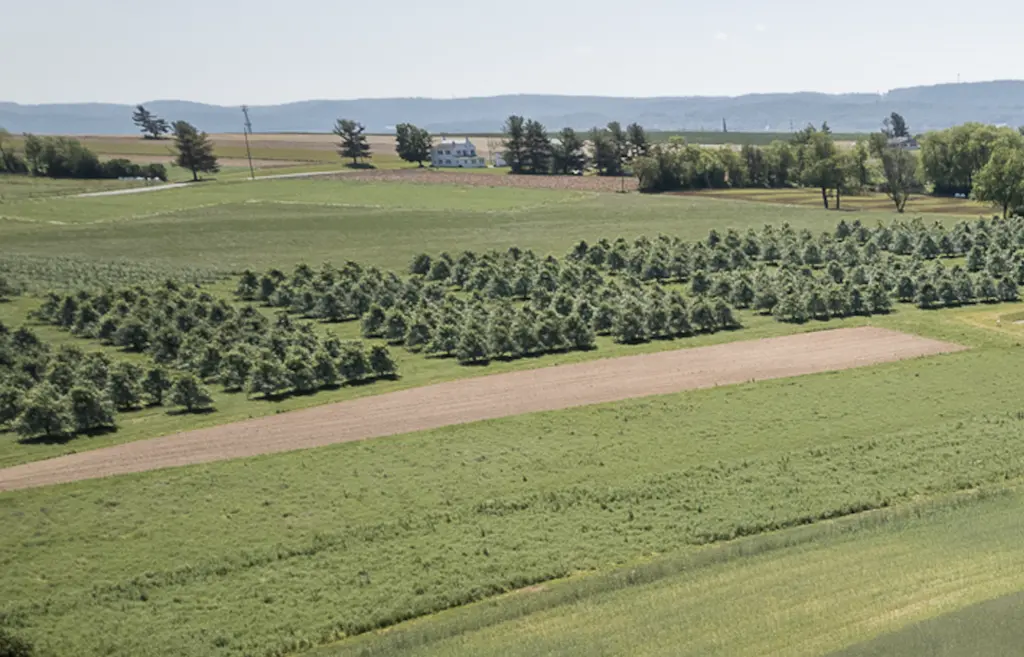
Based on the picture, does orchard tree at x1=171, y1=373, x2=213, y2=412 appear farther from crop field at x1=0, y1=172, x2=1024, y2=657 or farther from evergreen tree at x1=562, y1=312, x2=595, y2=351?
evergreen tree at x1=562, y1=312, x2=595, y2=351

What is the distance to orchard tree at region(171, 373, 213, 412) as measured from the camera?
44.3 metres

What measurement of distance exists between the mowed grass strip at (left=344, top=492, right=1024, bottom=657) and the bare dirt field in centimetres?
14061

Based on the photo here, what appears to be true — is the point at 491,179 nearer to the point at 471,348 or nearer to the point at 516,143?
the point at 516,143

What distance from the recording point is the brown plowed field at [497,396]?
3750 centimetres

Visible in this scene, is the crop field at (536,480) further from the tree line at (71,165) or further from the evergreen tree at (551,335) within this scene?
the tree line at (71,165)

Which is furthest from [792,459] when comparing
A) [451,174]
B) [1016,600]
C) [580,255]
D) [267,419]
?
[451,174]

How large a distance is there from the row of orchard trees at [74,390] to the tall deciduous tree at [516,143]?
493 ft

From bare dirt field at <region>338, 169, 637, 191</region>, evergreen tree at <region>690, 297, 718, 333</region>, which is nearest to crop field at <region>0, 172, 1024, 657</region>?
evergreen tree at <region>690, 297, 718, 333</region>

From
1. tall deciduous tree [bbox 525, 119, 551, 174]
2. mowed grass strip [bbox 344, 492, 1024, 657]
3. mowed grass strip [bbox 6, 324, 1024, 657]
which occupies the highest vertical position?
tall deciduous tree [bbox 525, 119, 551, 174]

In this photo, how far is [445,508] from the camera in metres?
32.0

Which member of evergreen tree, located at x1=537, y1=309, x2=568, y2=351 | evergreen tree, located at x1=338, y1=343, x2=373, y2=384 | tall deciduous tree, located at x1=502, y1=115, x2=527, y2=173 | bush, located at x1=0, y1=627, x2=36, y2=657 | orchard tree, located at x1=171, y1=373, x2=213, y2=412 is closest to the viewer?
bush, located at x1=0, y1=627, x2=36, y2=657

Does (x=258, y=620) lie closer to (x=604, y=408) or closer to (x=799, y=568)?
(x=799, y=568)

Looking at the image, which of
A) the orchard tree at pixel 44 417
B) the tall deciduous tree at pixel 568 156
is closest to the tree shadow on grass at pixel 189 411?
the orchard tree at pixel 44 417

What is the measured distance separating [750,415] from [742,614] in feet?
58.1
